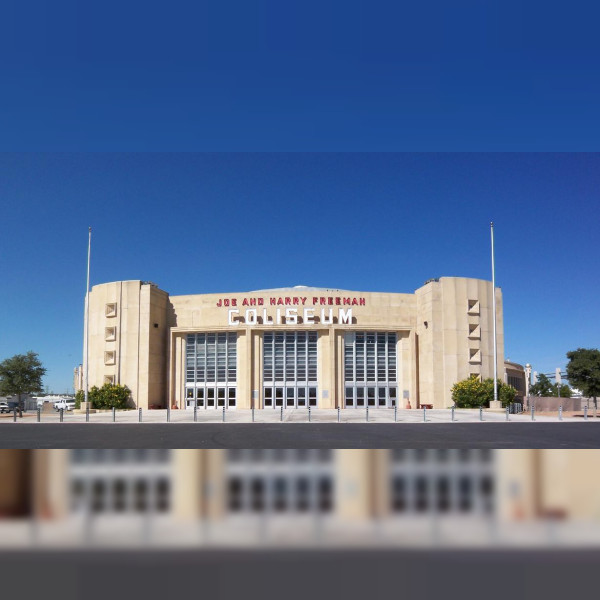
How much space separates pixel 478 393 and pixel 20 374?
4382cm

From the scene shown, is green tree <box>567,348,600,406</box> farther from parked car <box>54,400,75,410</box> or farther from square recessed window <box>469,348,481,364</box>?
parked car <box>54,400,75,410</box>

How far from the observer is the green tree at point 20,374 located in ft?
185

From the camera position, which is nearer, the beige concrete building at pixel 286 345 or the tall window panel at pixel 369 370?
the beige concrete building at pixel 286 345

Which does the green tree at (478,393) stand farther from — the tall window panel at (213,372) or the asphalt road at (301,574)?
the asphalt road at (301,574)

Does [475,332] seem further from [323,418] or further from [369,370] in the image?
[323,418]

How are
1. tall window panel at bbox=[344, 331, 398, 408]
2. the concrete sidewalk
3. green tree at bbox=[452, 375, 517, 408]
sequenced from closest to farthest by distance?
the concrete sidewalk < green tree at bbox=[452, 375, 517, 408] < tall window panel at bbox=[344, 331, 398, 408]

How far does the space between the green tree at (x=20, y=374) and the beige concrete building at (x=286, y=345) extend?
8825 mm

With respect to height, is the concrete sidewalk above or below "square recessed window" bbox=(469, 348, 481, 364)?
below

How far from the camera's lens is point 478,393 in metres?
45.3

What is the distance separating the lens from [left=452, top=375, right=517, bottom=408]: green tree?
4478cm

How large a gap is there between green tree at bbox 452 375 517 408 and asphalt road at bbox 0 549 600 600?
138 feet

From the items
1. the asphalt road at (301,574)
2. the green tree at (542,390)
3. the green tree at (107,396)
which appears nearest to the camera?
the asphalt road at (301,574)

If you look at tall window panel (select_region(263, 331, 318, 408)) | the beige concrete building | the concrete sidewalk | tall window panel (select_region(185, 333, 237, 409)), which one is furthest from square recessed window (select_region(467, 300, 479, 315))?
tall window panel (select_region(185, 333, 237, 409))

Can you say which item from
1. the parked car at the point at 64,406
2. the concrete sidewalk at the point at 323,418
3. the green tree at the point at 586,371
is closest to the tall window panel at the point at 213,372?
the concrete sidewalk at the point at 323,418
